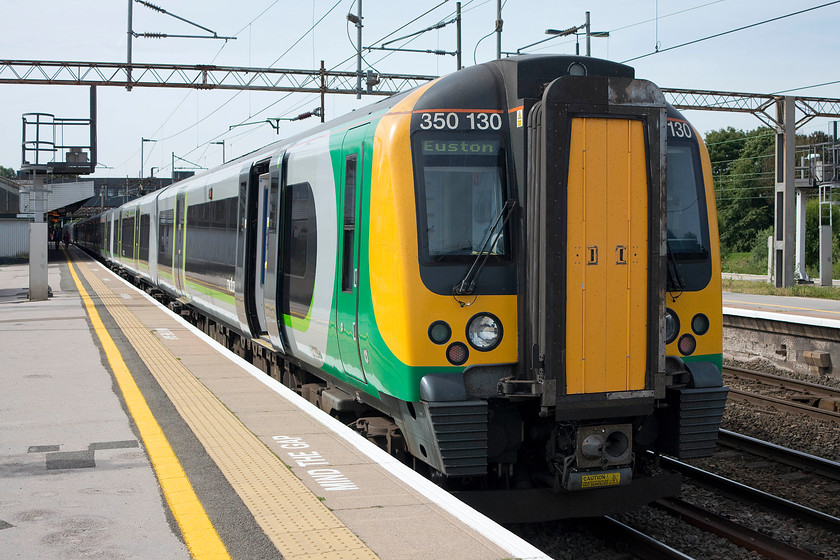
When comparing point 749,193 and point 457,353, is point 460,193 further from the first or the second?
point 749,193

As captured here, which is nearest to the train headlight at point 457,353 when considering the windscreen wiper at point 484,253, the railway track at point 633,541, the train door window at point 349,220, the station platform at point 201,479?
the windscreen wiper at point 484,253

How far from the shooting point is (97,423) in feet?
24.6

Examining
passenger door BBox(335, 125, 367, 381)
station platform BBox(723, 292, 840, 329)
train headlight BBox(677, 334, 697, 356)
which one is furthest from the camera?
station platform BBox(723, 292, 840, 329)

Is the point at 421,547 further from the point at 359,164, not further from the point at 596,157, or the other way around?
the point at 359,164

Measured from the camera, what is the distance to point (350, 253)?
6902 mm

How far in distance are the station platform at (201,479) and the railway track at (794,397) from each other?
6.85 meters

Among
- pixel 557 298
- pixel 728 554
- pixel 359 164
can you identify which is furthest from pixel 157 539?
pixel 728 554

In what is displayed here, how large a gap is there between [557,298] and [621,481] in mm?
1329

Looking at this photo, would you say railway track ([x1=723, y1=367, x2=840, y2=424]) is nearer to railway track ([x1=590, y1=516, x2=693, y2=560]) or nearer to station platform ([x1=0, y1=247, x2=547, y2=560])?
railway track ([x1=590, y1=516, x2=693, y2=560])

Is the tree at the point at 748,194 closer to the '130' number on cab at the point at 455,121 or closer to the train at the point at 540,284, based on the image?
the train at the point at 540,284

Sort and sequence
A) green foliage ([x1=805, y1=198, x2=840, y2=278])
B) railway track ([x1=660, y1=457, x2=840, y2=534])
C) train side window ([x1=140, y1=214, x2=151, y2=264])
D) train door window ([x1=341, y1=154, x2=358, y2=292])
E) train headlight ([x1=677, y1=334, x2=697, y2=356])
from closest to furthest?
train headlight ([x1=677, y1=334, x2=697, y2=356]) → train door window ([x1=341, y1=154, x2=358, y2=292]) → railway track ([x1=660, y1=457, x2=840, y2=534]) → train side window ([x1=140, y1=214, x2=151, y2=264]) → green foliage ([x1=805, y1=198, x2=840, y2=278])

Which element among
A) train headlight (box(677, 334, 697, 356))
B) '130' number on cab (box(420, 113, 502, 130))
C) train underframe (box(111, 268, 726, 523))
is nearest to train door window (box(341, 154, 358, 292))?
'130' number on cab (box(420, 113, 502, 130))

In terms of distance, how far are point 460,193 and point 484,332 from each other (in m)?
0.96

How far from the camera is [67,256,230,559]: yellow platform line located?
176 inches
